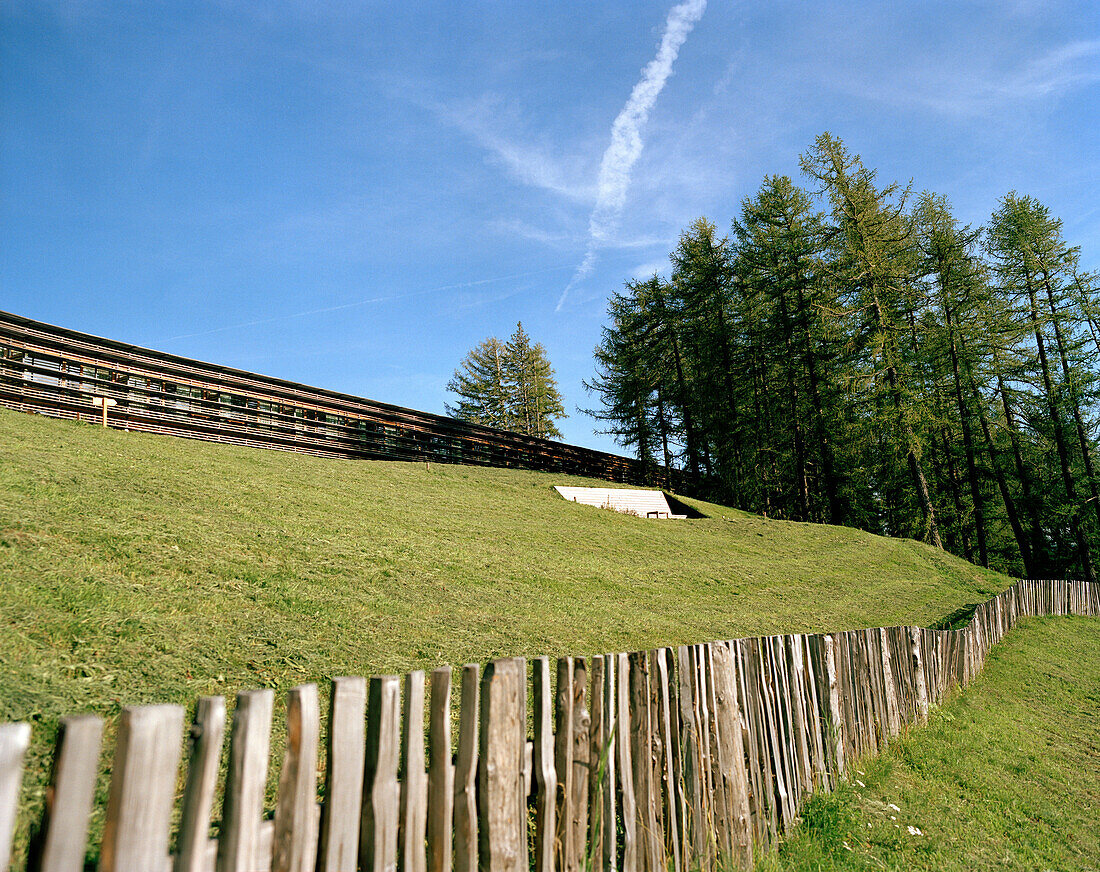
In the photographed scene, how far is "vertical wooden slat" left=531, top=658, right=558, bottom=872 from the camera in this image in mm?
2283

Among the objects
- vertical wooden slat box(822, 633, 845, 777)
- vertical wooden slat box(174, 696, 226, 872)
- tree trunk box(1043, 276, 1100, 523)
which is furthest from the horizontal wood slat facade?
tree trunk box(1043, 276, 1100, 523)

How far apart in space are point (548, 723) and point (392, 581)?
4.71 m

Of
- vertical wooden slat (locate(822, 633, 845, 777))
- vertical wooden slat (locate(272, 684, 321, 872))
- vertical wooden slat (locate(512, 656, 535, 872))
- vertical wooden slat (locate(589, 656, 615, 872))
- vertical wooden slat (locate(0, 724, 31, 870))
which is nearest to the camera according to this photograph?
vertical wooden slat (locate(0, 724, 31, 870))

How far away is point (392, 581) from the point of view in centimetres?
671

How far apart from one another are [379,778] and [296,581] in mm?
4591

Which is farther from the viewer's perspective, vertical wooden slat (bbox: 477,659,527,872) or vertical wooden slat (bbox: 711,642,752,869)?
vertical wooden slat (bbox: 711,642,752,869)

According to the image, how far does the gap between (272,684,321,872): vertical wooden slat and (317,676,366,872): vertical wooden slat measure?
60 mm

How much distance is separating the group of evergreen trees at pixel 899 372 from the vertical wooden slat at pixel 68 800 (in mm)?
25585

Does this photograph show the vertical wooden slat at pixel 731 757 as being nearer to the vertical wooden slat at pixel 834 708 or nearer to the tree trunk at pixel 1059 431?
the vertical wooden slat at pixel 834 708

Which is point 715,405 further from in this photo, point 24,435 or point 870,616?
point 24,435

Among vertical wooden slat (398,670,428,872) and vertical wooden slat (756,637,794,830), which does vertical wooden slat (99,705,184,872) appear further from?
vertical wooden slat (756,637,794,830)

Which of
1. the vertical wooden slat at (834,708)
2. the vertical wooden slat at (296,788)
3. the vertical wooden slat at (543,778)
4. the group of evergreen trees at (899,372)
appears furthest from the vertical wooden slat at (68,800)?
the group of evergreen trees at (899,372)

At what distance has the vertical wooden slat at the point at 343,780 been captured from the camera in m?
1.66

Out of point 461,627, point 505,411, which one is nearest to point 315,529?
point 461,627
